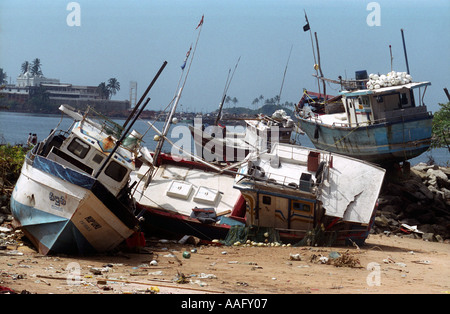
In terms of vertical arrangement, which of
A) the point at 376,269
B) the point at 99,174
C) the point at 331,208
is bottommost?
the point at 376,269

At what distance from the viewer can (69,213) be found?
48.6 feet

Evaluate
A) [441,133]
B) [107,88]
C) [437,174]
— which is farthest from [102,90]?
[437,174]

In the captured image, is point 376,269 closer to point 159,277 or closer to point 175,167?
point 159,277

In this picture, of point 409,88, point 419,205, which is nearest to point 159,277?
point 419,205

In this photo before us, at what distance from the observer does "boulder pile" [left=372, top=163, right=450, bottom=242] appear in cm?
2428

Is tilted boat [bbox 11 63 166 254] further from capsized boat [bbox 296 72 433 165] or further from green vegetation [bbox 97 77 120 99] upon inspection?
green vegetation [bbox 97 77 120 99]

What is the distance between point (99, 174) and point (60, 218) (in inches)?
62.9

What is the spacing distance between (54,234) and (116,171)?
7.57ft

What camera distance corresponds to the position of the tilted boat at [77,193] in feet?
48.5

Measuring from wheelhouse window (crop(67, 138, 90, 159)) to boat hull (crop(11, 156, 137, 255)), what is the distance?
1.04m

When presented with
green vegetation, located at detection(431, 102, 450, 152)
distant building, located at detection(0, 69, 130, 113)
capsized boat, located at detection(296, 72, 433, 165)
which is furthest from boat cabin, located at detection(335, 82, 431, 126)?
distant building, located at detection(0, 69, 130, 113)

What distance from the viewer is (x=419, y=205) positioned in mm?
26531

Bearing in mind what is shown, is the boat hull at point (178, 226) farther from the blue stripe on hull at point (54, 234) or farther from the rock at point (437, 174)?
the rock at point (437, 174)

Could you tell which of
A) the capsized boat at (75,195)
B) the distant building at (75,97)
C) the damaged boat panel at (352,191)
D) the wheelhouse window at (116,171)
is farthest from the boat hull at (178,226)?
the distant building at (75,97)
